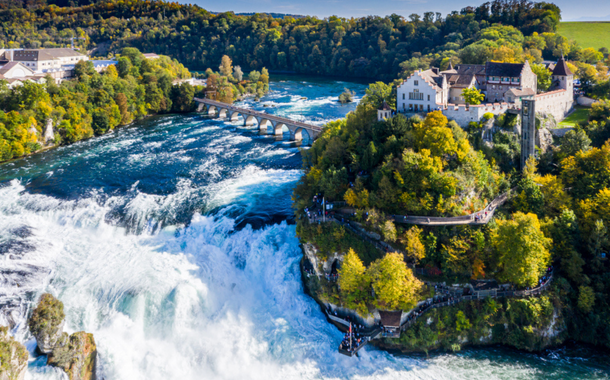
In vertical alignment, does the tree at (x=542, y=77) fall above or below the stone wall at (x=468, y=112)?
above

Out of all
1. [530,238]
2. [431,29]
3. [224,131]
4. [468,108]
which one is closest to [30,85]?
[224,131]

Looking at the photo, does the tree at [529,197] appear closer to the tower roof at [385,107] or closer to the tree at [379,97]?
the tower roof at [385,107]

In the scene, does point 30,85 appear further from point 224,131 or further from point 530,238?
point 530,238

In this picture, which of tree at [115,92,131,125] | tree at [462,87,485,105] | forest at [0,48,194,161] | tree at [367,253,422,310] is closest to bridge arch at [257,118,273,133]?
forest at [0,48,194,161]

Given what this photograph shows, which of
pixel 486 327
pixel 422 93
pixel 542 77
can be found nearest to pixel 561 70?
pixel 542 77

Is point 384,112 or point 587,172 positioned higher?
point 384,112

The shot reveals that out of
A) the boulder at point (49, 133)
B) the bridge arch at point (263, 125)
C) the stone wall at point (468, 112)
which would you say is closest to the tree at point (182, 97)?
the bridge arch at point (263, 125)

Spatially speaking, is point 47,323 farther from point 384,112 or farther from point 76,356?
point 384,112
